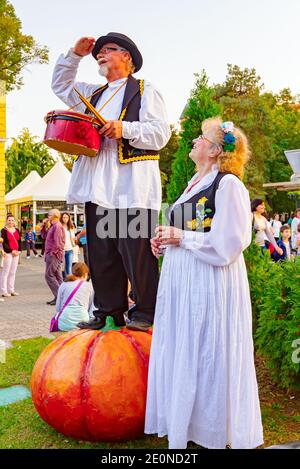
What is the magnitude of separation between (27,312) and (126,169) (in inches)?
246

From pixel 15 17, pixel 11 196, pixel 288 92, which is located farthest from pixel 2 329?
pixel 288 92

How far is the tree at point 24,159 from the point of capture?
4272cm

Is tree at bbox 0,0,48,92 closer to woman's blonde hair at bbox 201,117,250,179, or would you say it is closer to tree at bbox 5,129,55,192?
woman's blonde hair at bbox 201,117,250,179

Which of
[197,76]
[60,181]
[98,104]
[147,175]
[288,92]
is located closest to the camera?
[147,175]

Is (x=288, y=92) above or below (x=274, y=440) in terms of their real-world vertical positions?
above

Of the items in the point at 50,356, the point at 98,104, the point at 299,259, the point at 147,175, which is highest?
the point at 98,104

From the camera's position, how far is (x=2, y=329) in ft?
24.4

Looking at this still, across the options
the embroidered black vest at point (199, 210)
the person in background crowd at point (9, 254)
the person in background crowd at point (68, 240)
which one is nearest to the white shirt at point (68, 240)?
the person in background crowd at point (68, 240)

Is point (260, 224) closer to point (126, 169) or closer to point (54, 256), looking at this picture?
point (54, 256)

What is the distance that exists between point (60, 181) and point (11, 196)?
509cm

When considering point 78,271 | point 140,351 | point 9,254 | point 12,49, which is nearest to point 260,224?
point 78,271

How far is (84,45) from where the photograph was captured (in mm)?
3492

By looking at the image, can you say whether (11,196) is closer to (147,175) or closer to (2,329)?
(2,329)

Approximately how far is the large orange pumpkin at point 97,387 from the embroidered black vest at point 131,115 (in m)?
1.11
